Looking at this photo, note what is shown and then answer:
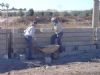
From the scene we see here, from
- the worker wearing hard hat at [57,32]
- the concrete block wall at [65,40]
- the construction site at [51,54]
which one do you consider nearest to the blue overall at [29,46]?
the construction site at [51,54]

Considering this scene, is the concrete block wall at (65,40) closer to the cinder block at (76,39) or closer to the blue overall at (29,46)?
the cinder block at (76,39)

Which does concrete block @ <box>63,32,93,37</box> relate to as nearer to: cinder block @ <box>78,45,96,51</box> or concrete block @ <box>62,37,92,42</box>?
concrete block @ <box>62,37,92,42</box>

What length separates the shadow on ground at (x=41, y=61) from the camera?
14.1 m

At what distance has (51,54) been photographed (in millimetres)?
15602

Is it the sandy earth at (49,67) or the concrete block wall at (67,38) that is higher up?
the concrete block wall at (67,38)

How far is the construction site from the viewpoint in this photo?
1308 cm

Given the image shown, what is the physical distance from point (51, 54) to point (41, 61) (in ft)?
2.31

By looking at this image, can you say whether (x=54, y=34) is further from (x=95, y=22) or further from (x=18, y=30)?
(x=95, y=22)

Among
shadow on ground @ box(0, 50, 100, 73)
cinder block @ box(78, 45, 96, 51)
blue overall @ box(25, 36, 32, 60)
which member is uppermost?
blue overall @ box(25, 36, 32, 60)

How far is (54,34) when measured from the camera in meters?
16.2

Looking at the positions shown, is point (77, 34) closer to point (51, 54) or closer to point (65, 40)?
point (65, 40)

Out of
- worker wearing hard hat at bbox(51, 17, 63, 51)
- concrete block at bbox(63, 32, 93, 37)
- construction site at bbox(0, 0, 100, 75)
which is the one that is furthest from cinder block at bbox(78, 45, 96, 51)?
worker wearing hard hat at bbox(51, 17, 63, 51)

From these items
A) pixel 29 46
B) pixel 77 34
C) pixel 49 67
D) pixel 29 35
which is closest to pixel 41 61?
pixel 29 46

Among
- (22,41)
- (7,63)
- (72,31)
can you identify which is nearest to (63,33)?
(72,31)
